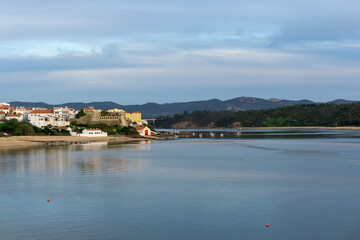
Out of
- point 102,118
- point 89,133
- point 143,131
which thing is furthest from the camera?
point 102,118

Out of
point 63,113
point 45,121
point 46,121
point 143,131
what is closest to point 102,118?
point 143,131

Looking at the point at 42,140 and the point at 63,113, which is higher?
the point at 63,113

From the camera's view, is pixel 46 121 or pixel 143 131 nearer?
pixel 46 121

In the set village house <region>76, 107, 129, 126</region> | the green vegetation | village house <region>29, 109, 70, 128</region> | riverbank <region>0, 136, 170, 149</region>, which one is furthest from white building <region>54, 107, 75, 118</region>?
riverbank <region>0, 136, 170, 149</region>

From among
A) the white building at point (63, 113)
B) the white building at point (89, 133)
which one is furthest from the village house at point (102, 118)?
the white building at point (89, 133)

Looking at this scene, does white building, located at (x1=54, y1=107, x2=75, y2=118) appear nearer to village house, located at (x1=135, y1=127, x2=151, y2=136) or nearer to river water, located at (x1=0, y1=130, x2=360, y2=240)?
village house, located at (x1=135, y1=127, x2=151, y2=136)

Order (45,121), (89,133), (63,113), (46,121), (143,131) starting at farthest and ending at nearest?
(63,113) → (143,131) → (46,121) → (45,121) → (89,133)

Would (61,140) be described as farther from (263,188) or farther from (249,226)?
(249,226)

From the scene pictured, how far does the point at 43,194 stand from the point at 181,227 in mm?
11189

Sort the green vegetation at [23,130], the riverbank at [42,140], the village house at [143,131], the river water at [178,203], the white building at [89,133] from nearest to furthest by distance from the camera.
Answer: the river water at [178,203] < the riverbank at [42,140] < the green vegetation at [23,130] < the white building at [89,133] < the village house at [143,131]

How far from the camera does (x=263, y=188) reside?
28.8 m

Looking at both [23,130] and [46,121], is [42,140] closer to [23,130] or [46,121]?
[23,130]

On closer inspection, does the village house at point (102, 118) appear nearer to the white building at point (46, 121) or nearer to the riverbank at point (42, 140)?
the white building at point (46, 121)

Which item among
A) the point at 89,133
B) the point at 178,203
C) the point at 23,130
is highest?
the point at 23,130
